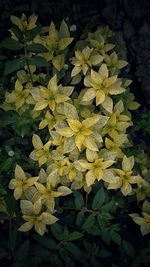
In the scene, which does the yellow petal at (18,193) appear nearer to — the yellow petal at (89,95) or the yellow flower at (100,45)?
the yellow petal at (89,95)

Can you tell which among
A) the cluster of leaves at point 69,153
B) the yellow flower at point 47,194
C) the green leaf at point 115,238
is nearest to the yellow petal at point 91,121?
the cluster of leaves at point 69,153

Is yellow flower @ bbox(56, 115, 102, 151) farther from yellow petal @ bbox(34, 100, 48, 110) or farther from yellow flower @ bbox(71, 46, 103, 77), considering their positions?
yellow flower @ bbox(71, 46, 103, 77)

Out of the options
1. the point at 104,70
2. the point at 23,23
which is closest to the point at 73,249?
the point at 104,70

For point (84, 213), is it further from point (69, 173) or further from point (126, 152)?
point (126, 152)

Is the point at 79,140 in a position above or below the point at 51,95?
below

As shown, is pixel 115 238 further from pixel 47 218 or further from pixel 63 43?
pixel 63 43

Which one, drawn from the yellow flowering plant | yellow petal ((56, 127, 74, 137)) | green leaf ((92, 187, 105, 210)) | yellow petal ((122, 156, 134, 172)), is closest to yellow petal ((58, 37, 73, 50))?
the yellow flowering plant

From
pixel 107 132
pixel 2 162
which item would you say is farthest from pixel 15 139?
pixel 107 132
